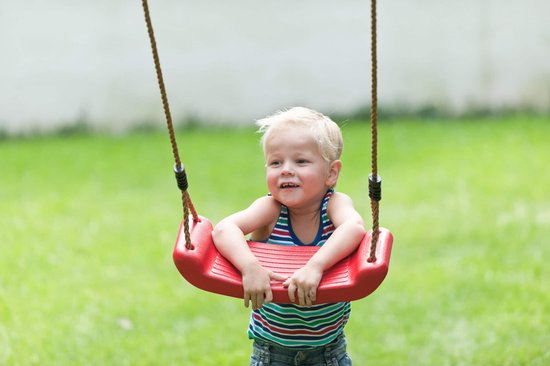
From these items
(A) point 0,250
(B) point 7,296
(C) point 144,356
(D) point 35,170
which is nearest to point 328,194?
(C) point 144,356

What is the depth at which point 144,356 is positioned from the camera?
4.11 meters

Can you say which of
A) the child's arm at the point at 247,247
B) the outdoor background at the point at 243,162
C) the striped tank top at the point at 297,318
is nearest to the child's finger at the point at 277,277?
the child's arm at the point at 247,247

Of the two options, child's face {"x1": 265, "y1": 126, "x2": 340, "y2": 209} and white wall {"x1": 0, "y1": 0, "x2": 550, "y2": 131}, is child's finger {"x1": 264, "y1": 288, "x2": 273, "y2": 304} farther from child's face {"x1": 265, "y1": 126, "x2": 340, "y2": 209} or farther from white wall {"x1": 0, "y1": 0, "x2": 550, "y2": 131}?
white wall {"x1": 0, "y1": 0, "x2": 550, "y2": 131}

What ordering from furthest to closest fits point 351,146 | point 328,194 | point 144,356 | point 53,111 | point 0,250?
point 53,111
point 351,146
point 0,250
point 144,356
point 328,194

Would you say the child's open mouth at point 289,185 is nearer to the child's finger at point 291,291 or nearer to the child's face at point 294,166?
the child's face at point 294,166

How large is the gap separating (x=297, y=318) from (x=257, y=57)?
698cm

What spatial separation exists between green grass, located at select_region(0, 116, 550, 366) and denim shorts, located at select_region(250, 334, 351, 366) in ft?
4.64

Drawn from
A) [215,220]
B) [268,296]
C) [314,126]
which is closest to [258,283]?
[268,296]

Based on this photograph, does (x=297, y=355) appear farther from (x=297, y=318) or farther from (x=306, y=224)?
(x=306, y=224)

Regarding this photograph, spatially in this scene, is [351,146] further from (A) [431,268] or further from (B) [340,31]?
(A) [431,268]

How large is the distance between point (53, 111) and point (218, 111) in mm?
1558

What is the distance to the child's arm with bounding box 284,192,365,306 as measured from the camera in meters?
2.33

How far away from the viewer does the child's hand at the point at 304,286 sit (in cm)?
233

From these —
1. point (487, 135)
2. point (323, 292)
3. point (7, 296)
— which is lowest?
point (487, 135)
